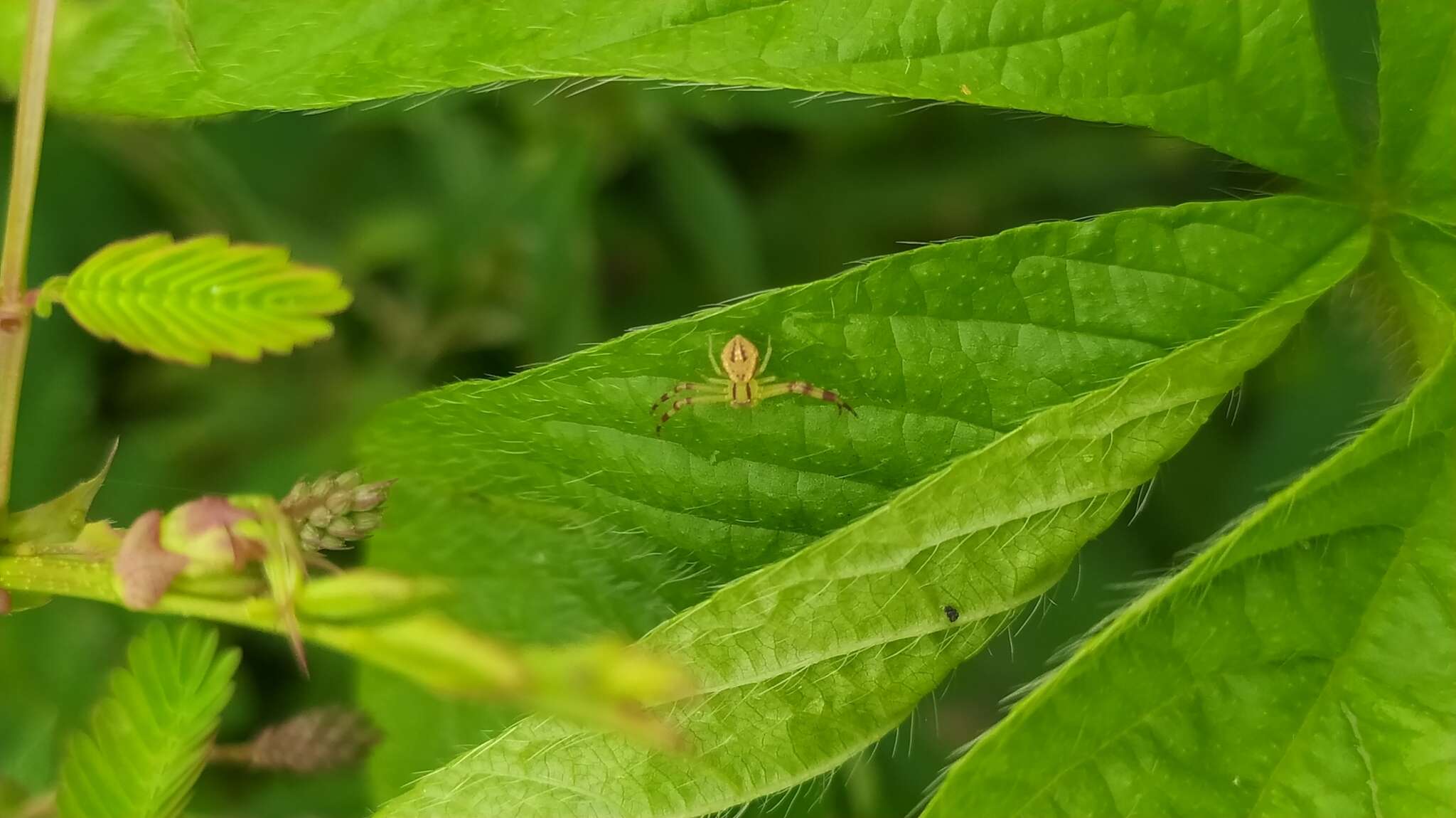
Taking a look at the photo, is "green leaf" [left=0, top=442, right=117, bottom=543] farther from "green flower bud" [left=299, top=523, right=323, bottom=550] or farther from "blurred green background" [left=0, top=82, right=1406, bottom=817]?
"blurred green background" [left=0, top=82, right=1406, bottom=817]

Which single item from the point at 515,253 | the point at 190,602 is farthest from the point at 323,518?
the point at 515,253

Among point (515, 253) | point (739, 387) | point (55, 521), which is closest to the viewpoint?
point (55, 521)

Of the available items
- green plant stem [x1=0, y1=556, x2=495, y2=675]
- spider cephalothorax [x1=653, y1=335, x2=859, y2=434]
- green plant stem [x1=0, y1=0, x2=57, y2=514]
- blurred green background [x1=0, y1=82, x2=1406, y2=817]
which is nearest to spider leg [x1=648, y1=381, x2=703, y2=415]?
spider cephalothorax [x1=653, y1=335, x2=859, y2=434]

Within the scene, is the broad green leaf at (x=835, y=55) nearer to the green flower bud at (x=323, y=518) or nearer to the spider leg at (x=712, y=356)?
the spider leg at (x=712, y=356)

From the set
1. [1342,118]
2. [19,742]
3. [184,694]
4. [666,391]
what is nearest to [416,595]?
[666,391]

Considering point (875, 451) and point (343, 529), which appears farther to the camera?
point (875, 451)

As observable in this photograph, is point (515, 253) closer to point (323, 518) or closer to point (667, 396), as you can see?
point (667, 396)
